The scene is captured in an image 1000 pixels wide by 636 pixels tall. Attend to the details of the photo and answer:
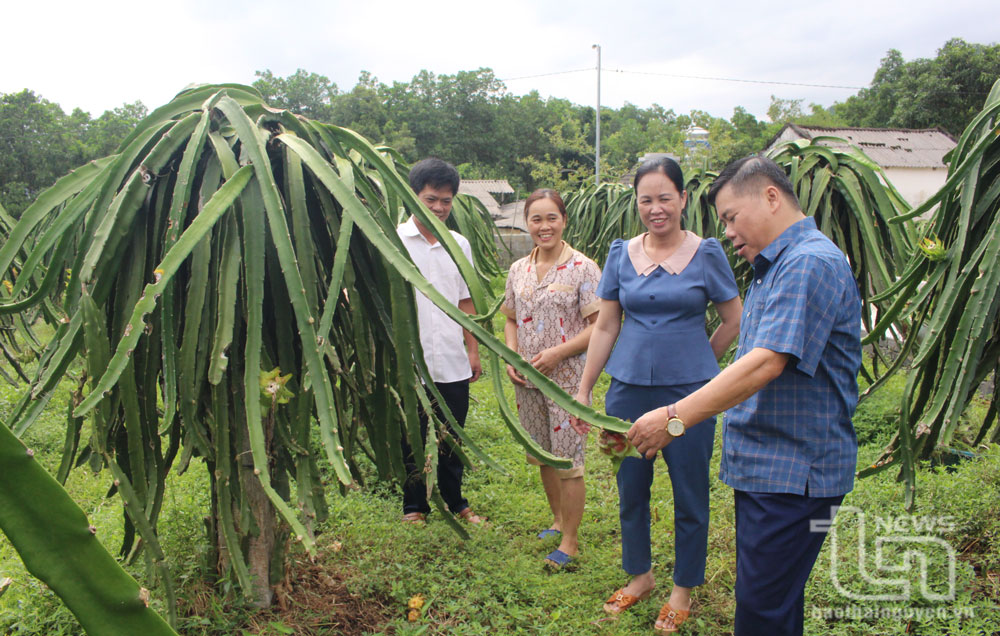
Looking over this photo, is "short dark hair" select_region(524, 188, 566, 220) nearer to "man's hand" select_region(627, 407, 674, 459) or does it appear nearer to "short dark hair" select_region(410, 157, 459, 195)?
"short dark hair" select_region(410, 157, 459, 195)

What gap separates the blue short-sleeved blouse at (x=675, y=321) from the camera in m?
2.63

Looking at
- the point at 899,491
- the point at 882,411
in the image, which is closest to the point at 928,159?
the point at 882,411

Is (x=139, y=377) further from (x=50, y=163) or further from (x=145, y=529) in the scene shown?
(x=50, y=163)

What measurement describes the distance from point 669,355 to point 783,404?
2.41ft

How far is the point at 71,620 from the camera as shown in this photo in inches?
90.1

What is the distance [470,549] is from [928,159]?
27728 mm

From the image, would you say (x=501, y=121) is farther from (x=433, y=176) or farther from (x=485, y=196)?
(x=433, y=176)

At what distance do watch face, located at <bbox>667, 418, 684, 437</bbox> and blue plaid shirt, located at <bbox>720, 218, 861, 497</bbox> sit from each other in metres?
0.21

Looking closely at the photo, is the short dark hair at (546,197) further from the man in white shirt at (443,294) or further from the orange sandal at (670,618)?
the orange sandal at (670,618)

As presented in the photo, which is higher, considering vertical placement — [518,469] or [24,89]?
[24,89]

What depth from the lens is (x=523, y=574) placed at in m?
3.01

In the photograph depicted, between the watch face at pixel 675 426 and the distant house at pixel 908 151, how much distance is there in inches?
1017

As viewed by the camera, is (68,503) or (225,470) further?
(225,470)

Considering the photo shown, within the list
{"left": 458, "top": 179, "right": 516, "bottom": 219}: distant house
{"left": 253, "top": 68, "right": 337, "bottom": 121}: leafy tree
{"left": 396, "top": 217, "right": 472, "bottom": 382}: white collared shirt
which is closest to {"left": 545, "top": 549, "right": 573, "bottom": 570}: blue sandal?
{"left": 396, "top": 217, "right": 472, "bottom": 382}: white collared shirt
